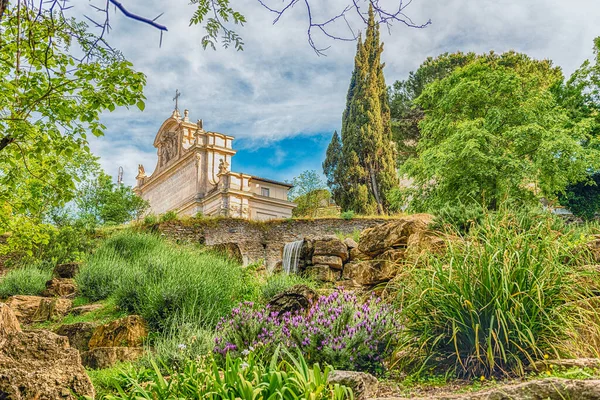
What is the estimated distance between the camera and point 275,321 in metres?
5.49

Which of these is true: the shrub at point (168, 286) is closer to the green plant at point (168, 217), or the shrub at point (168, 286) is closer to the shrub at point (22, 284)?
the shrub at point (22, 284)

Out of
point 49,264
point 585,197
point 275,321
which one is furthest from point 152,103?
point 585,197

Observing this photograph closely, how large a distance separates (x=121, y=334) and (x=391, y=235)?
5.73m

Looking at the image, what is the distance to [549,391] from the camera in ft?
10.0

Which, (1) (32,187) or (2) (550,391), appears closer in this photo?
(2) (550,391)

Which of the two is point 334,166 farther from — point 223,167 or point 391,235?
point 391,235

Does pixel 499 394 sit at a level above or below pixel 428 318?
below

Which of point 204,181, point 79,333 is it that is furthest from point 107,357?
point 204,181

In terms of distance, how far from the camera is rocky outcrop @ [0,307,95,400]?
128 inches

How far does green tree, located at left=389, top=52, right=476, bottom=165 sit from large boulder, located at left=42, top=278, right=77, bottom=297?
25318 mm

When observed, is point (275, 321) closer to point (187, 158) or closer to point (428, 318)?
point (428, 318)

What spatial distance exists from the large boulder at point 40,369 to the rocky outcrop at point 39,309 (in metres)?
5.52

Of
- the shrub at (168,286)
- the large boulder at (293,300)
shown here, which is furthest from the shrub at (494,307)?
the shrub at (168,286)

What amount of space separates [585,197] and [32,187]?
22734 mm
